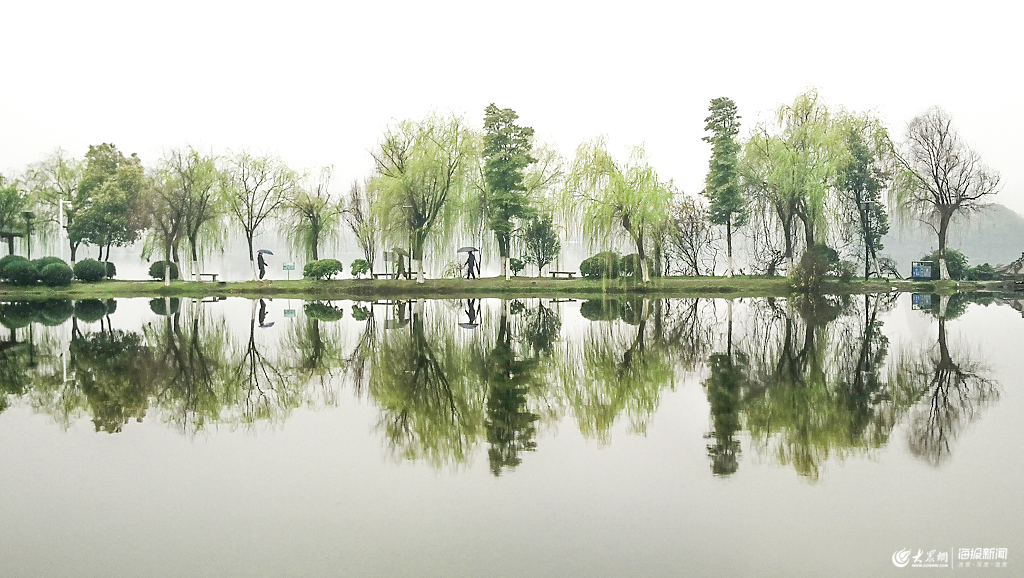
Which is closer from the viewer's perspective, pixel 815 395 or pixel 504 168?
pixel 815 395

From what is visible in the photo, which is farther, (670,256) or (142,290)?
(670,256)

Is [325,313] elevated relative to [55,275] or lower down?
lower down

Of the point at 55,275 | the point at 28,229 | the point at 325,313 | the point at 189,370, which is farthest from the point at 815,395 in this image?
the point at 28,229

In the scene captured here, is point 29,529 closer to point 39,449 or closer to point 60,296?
point 39,449

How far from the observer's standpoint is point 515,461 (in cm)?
604

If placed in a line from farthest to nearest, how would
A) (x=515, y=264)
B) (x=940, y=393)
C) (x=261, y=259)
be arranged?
(x=261, y=259) < (x=515, y=264) < (x=940, y=393)

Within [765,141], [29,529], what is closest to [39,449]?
[29,529]

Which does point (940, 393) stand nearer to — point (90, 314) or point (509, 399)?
point (509, 399)

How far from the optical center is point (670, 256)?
42719 mm

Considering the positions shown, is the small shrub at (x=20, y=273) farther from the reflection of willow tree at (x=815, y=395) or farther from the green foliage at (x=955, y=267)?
the green foliage at (x=955, y=267)

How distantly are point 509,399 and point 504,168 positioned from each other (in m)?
29.0

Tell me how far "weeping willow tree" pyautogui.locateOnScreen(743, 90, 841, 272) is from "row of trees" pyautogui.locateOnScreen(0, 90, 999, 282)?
0.07 meters

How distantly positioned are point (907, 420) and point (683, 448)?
2.64 meters

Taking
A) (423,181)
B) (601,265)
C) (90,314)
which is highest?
(423,181)
